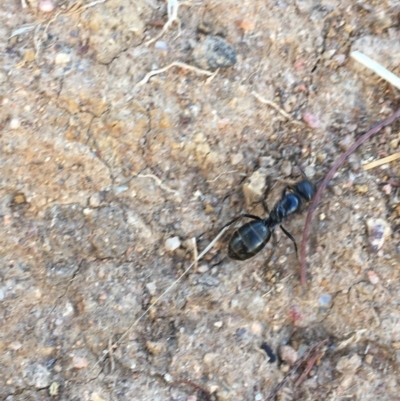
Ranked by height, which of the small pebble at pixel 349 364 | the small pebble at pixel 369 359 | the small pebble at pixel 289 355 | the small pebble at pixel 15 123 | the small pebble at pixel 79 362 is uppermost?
the small pebble at pixel 15 123

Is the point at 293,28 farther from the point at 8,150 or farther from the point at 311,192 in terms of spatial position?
the point at 8,150

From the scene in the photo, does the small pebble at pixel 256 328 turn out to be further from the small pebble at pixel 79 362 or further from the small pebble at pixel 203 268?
the small pebble at pixel 79 362

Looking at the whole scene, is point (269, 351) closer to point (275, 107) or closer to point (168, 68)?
point (275, 107)

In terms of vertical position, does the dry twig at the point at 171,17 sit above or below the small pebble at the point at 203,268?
above

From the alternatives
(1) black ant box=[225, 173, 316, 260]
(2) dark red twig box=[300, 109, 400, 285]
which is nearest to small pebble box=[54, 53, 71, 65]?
(1) black ant box=[225, 173, 316, 260]

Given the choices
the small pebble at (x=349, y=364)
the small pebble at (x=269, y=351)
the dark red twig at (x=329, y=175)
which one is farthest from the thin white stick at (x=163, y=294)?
the small pebble at (x=349, y=364)

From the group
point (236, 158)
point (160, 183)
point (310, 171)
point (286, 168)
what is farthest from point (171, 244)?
point (310, 171)

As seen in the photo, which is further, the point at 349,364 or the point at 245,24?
the point at 245,24
